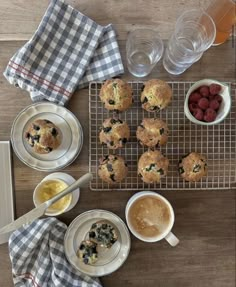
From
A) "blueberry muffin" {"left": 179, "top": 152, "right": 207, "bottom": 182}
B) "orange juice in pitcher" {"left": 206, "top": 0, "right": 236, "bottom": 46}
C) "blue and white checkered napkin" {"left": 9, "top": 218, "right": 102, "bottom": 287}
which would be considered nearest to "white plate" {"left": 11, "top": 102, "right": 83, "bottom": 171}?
"blue and white checkered napkin" {"left": 9, "top": 218, "right": 102, "bottom": 287}

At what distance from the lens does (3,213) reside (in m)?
1.14

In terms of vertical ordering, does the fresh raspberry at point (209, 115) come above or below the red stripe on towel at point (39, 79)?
below

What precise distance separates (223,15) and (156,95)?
0.95 feet

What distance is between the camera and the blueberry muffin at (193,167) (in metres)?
1.11

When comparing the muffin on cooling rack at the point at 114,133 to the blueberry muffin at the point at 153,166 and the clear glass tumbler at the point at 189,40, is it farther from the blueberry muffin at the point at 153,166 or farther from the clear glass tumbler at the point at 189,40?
the clear glass tumbler at the point at 189,40

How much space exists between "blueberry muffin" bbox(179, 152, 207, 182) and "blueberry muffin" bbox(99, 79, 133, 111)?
0.22 m

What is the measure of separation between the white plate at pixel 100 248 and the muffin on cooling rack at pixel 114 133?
192 millimetres

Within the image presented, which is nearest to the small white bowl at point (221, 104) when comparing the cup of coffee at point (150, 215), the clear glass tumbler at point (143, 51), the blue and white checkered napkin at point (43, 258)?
the clear glass tumbler at point (143, 51)

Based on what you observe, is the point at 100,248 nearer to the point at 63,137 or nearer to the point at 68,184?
the point at 68,184

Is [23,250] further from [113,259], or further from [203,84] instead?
[203,84]

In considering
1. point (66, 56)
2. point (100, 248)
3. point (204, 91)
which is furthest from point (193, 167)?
point (66, 56)

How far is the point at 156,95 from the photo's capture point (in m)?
1.08

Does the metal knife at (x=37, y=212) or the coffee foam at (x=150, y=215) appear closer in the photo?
the metal knife at (x=37, y=212)

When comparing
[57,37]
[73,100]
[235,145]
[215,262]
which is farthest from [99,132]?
[215,262]
